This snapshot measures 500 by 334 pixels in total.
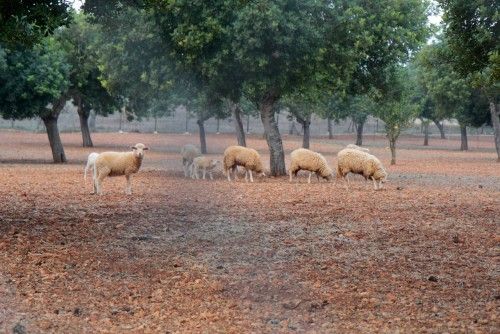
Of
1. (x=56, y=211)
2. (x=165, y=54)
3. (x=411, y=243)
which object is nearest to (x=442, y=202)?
(x=411, y=243)

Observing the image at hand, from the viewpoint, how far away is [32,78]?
31.7m

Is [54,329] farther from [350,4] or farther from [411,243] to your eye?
[350,4]

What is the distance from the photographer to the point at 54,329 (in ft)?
24.2

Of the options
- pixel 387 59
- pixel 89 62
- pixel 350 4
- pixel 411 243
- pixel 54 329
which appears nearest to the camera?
pixel 54 329

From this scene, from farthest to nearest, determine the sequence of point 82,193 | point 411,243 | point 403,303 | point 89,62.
Result: point 89,62, point 82,193, point 411,243, point 403,303

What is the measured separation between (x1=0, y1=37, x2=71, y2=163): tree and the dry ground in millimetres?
14885

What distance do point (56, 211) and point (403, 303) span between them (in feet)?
28.6

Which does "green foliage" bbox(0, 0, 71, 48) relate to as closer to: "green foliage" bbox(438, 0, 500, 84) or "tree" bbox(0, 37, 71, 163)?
"green foliage" bbox(438, 0, 500, 84)

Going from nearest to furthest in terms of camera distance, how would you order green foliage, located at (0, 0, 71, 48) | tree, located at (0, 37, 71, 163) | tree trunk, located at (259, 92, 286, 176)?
green foliage, located at (0, 0, 71, 48)
tree trunk, located at (259, 92, 286, 176)
tree, located at (0, 37, 71, 163)

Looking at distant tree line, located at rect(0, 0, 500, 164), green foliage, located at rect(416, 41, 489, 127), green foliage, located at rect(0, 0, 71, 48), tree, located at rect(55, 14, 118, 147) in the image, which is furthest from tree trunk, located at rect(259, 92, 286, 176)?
green foliage, located at rect(416, 41, 489, 127)

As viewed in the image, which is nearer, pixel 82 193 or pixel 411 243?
pixel 411 243

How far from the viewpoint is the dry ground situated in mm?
7820

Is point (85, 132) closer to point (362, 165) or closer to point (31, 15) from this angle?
point (362, 165)

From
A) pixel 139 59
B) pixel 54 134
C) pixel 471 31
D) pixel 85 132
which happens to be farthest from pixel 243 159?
pixel 85 132
